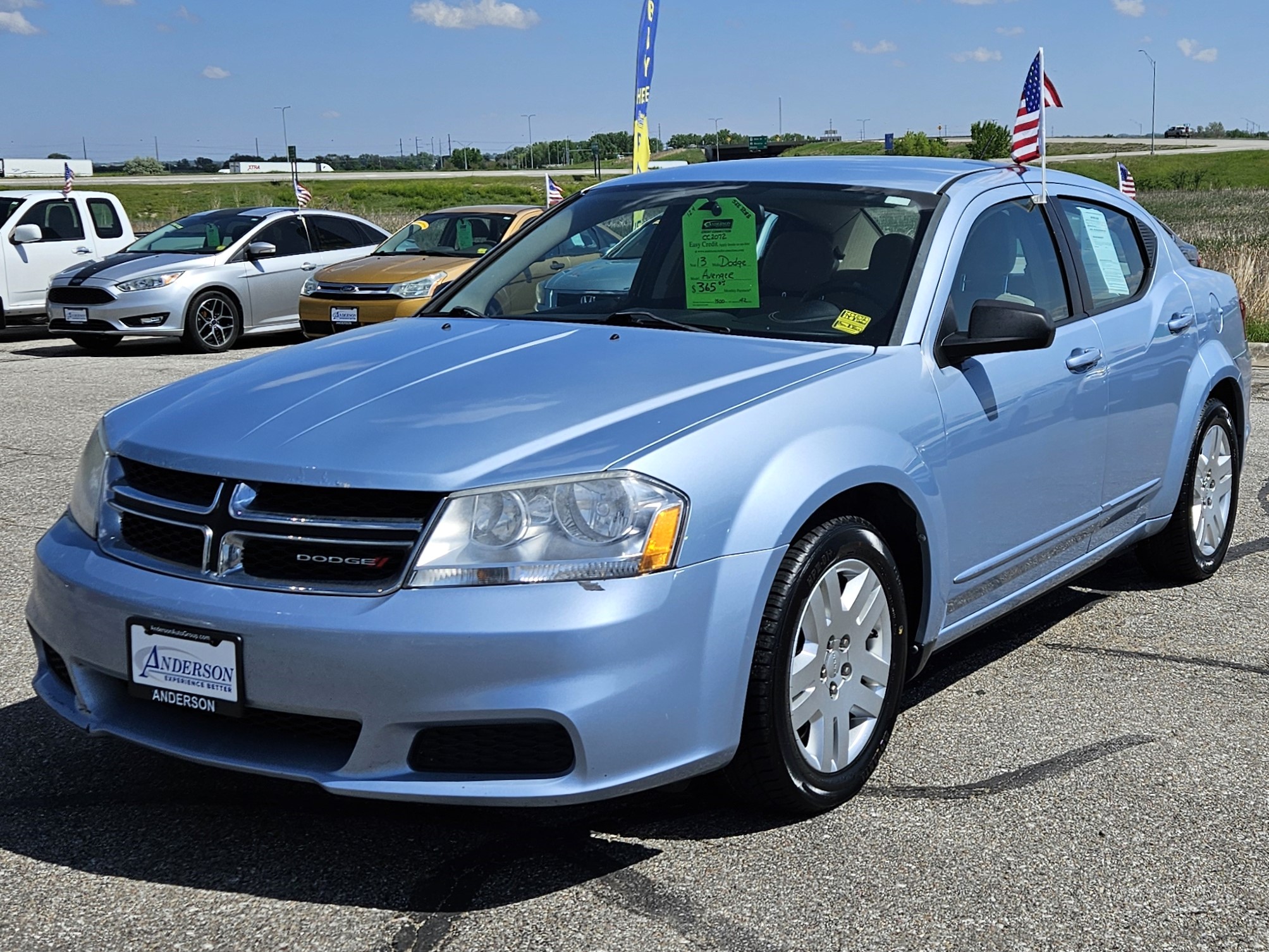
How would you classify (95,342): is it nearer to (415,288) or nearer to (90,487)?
(415,288)

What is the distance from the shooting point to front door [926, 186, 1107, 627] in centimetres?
385

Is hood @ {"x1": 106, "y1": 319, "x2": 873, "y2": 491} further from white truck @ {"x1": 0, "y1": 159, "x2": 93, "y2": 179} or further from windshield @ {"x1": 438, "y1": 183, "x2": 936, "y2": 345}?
white truck @ {"x1": 0, "y1": 159, "x2": 93, "y2": 179}

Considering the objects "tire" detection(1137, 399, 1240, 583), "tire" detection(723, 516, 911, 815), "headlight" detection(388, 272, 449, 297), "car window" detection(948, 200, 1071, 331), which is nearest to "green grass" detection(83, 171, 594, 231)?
"headlight" detection(388, 272, 449, 297)

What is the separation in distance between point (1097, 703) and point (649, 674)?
6.49 feet

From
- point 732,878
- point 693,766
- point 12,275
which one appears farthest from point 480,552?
point 12,275

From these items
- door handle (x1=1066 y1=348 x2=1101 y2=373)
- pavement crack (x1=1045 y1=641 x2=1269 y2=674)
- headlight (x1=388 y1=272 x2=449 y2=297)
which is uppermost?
door handle (x1=1066 y1=348 x2=1101 y2=373)

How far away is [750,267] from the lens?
4145mm

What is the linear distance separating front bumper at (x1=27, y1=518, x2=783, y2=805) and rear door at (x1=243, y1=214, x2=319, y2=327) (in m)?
12.8

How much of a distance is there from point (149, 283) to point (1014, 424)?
1239 cm

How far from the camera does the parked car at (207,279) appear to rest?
574 inches

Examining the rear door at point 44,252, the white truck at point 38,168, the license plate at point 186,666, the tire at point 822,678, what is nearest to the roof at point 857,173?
the tire at point 822,678

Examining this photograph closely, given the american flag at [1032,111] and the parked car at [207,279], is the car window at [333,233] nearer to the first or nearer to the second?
the parked car at [207,279]

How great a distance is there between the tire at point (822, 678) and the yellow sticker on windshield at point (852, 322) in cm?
65

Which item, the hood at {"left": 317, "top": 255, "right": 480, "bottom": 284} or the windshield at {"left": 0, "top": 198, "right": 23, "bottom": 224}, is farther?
the windshield at {"left": 0, "top": 198, "right": 23, "bottom": 224}
